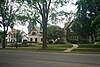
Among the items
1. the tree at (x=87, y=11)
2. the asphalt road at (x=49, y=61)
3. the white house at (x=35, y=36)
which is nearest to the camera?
the asphalt road at (x=49, y=61)

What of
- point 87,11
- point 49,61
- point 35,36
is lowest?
point 49,61

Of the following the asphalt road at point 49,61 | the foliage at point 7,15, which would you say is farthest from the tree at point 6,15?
the asphalt road at point 49,61

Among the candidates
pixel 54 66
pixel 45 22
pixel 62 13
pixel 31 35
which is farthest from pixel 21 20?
pixel 31 35

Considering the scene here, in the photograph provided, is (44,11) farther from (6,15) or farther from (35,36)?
(35,36)

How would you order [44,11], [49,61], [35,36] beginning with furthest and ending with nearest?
[35,36] → [44,11] → [49,61]

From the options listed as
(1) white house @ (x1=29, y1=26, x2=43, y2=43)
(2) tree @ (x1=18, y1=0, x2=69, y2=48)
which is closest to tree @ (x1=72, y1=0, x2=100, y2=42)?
(2) tree @ (x1=18, y1=0, x2=69, y2=48)

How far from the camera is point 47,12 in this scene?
127ft

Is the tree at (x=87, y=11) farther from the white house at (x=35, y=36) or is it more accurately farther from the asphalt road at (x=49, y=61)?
the white house at (x=35, y=36)

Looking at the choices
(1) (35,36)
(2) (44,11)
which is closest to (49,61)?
(2) (44,11)

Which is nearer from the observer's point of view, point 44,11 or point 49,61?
point 49,61

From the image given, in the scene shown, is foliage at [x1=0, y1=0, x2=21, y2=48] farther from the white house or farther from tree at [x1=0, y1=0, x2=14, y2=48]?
the white house

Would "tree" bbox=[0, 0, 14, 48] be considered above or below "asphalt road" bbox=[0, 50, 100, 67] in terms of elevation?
above

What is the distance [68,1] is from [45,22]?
18.5 ft

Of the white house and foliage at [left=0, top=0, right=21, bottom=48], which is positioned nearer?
foliage at [left=0, top=0, right=21, bottom=48]
